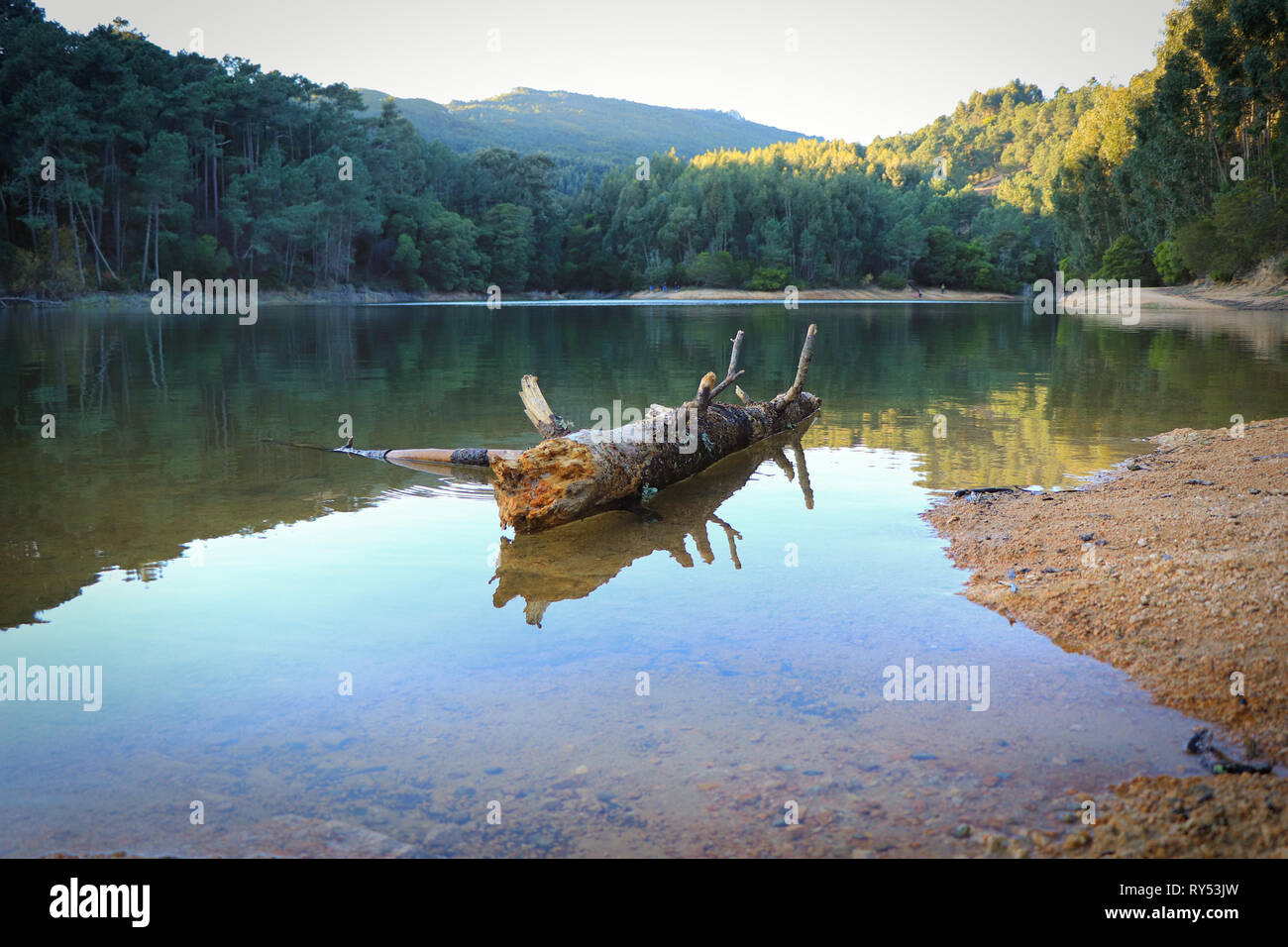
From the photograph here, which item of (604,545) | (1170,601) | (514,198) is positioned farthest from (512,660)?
(514,198)

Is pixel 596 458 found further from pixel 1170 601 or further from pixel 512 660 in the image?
pixel 1170 601

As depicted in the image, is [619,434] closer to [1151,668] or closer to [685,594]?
[685,594]

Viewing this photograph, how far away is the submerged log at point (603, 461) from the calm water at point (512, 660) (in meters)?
0.27

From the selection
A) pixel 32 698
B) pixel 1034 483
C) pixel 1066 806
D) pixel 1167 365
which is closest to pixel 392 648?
pixel 32 698

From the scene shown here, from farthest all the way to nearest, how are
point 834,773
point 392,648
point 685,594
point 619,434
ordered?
point 619,434 → point 685,594 → point 392,648 → point 834,773

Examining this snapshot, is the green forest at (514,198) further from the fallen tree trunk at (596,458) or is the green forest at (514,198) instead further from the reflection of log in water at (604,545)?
the reflection of log in water at (604,545)

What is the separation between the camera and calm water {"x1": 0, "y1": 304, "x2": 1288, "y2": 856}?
3.89 m

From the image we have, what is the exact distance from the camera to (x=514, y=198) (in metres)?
146

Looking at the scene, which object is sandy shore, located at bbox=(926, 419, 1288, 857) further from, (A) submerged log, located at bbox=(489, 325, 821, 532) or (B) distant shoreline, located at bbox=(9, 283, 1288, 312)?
(B) distant shoreline, located at bbox=(9, 283, 1288, 312)

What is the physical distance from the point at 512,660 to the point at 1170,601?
3.92m

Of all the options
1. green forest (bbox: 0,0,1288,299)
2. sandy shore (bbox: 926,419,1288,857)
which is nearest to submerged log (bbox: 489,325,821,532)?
sandy shore (bbox: 926,419,1288,857)

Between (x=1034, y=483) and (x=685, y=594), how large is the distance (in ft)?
17.6
